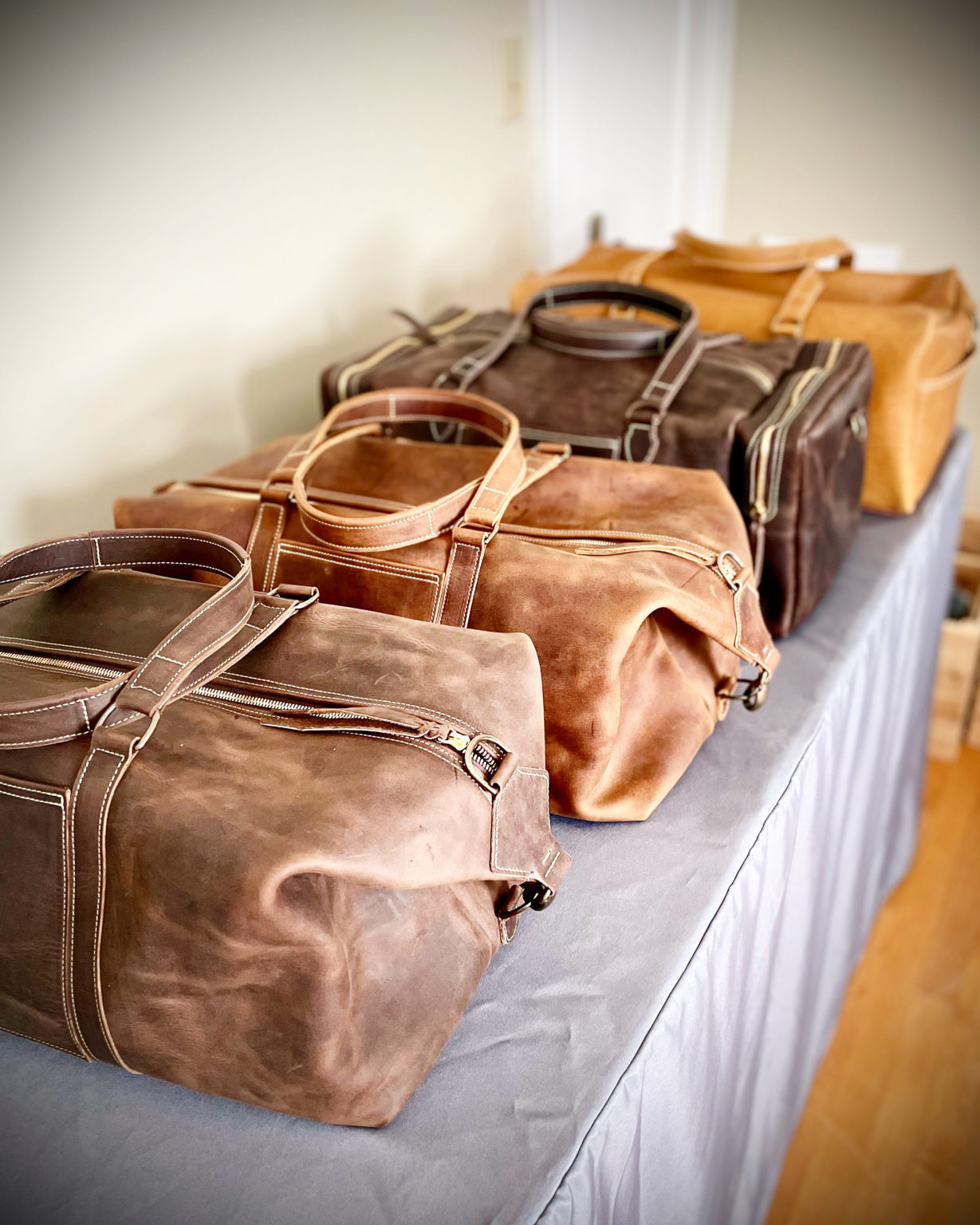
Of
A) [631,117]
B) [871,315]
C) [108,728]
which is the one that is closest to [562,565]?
[108,728]

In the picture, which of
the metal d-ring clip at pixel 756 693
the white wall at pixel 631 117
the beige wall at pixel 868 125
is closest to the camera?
the metal d-ring clip at pixel 756 693

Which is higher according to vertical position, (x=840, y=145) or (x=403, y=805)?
(x=840, y=145)

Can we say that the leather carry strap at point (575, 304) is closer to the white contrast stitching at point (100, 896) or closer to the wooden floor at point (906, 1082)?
the white contrast stitching at point (100, 896)

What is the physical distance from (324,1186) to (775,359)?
0.94 metres

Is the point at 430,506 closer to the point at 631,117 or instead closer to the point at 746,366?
the point at 746,366

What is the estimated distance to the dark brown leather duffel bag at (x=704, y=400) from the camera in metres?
0.97

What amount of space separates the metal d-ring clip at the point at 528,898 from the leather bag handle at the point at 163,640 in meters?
0.25

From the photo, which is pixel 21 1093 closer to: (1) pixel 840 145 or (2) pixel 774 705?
(2) pixel 774 705

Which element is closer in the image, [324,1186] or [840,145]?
[324,1186]

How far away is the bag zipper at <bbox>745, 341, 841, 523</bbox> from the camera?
37.4 inches

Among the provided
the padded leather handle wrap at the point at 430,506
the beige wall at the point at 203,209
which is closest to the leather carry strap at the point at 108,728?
the padded leather handle wrap at the point at 430,506

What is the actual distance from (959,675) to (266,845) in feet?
5.32

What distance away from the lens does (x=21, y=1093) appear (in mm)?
600

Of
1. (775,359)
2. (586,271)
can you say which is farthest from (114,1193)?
(586,271)
